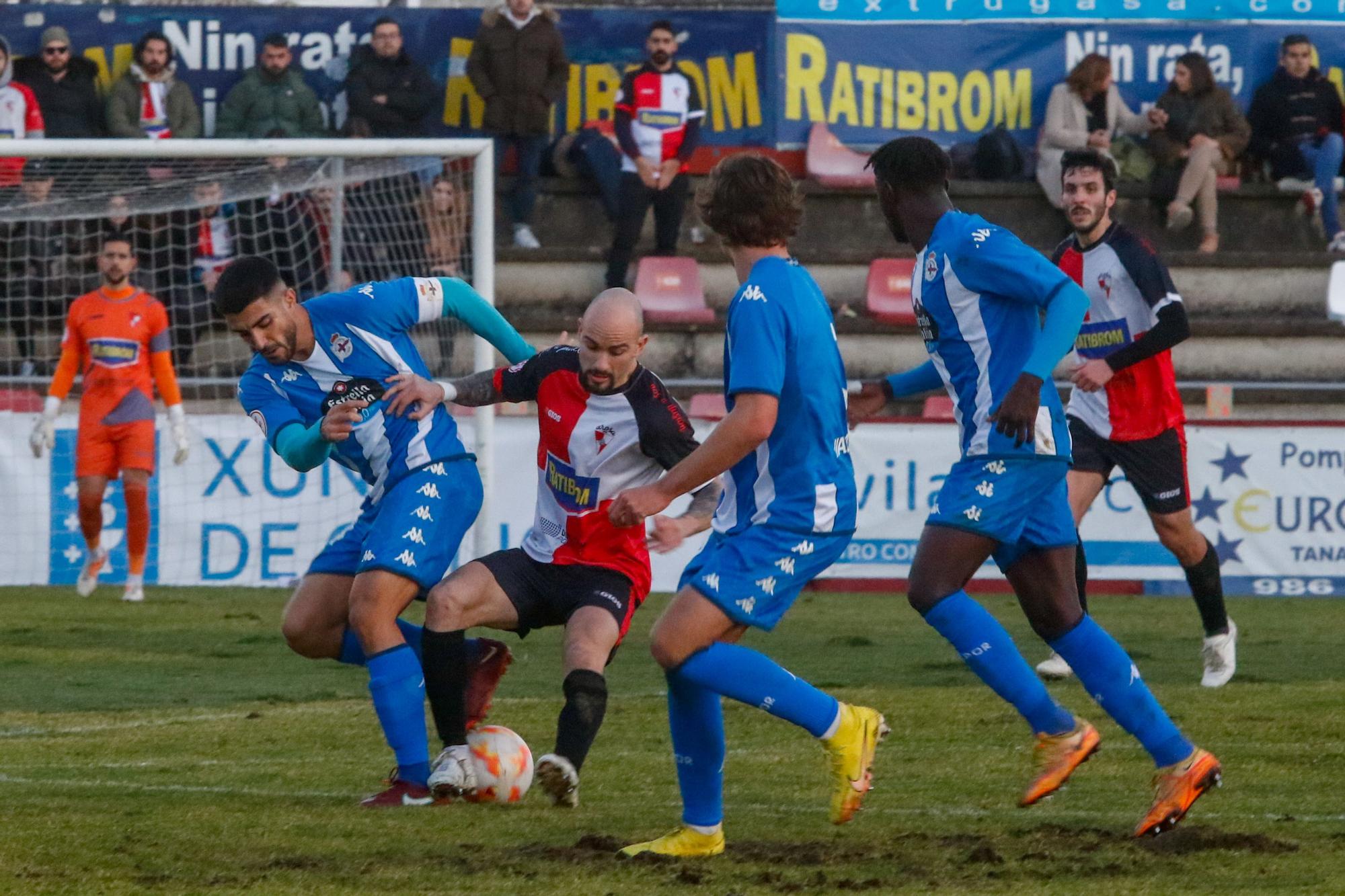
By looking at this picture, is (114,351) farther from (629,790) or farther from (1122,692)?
(1122,692)

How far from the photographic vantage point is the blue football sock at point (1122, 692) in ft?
18.6

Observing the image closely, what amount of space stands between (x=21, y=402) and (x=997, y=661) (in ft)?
32.2

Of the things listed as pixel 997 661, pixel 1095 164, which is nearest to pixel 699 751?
pixel 997 661

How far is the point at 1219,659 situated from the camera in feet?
29.9

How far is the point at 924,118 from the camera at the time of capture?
1838cm

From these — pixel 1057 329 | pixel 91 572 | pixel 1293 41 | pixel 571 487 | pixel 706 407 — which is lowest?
pixel 91 572

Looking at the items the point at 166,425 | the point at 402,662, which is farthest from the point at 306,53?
the point at 402,662

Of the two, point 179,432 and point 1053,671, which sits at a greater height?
point 179,432

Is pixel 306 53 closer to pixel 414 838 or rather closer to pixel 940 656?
pixel 940 656

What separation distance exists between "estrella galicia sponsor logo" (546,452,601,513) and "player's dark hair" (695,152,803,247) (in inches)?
52.6

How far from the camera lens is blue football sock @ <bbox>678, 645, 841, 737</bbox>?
17.0 feet

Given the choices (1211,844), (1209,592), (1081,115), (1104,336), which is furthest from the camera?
(1081,115)

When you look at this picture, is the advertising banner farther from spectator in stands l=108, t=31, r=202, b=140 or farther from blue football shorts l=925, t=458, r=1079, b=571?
blue football shorts l=925, t=458, r=1079, b=571

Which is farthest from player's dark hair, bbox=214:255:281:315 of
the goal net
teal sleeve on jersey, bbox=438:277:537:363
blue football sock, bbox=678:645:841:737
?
the goal net
